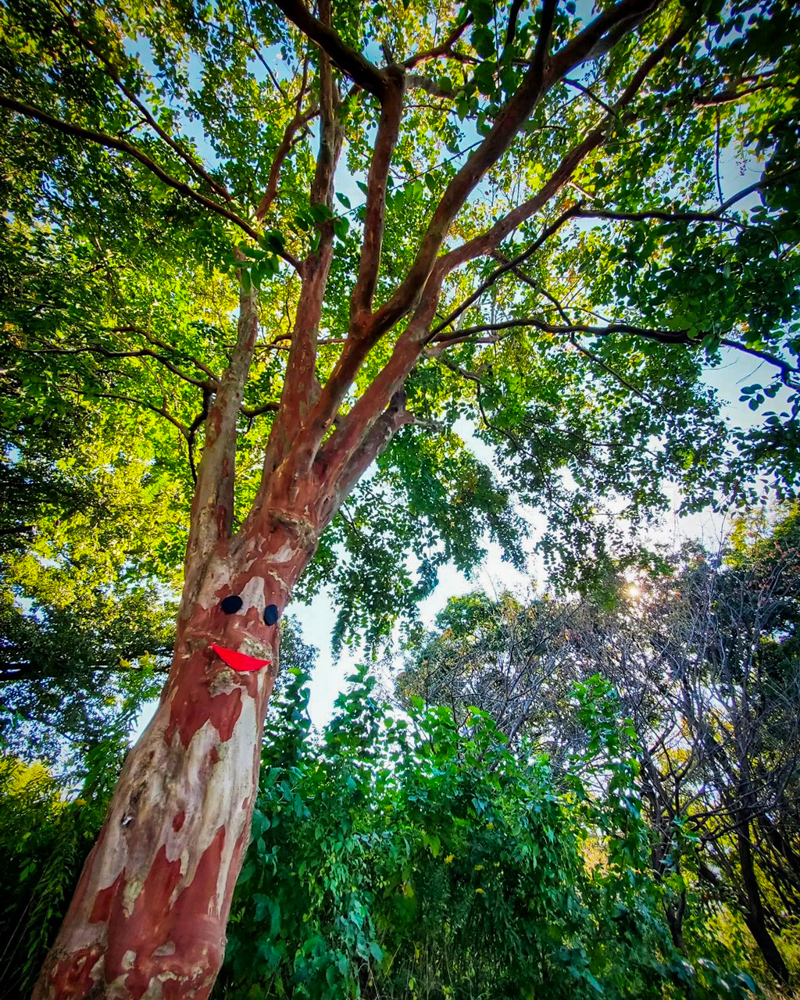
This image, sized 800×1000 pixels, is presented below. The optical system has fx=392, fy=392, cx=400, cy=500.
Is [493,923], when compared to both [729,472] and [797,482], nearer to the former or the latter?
[797,482]

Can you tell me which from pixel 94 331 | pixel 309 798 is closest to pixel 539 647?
pixel 309 798

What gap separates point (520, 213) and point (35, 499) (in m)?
10.1

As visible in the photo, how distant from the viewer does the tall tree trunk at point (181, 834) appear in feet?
3.65

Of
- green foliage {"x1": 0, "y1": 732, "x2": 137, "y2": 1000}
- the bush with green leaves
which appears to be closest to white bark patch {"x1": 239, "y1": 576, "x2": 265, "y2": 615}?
the bush with green leaves

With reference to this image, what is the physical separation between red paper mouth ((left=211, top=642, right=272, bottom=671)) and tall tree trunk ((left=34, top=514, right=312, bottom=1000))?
0.5 inches

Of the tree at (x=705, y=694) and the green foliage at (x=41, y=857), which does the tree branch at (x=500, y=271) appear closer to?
the green foliage at (x=41, y=857)

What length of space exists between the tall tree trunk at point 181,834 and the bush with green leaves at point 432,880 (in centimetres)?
73

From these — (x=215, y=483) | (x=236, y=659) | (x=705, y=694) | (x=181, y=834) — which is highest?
(x=215, y=483)

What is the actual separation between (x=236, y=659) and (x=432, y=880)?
2.04 meters

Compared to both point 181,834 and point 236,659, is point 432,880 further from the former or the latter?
point 236,659

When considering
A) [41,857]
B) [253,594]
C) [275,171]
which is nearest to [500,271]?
[253,594]

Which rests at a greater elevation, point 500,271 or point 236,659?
point 500,271

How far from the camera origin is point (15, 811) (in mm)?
2643

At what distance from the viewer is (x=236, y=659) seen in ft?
5.75
